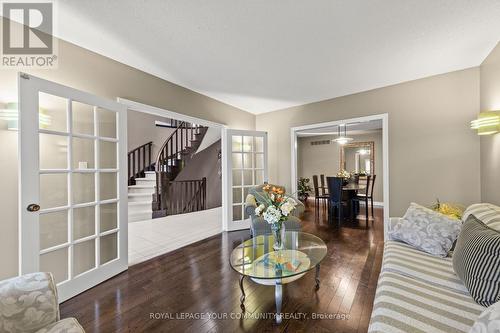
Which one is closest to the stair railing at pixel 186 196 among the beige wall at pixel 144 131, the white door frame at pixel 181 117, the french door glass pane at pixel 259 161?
the beige wall at pixel 144 131

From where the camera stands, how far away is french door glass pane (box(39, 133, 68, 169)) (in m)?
1.80

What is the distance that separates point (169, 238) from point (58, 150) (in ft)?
7.19

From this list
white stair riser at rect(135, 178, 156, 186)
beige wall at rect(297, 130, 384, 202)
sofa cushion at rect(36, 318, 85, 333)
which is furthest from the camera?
beige wall at rect(297, 130, 384, 202)

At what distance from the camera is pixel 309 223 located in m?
4.40

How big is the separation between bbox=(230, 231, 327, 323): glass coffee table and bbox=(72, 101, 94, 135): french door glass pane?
200cm

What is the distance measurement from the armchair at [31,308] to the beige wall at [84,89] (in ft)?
3.73

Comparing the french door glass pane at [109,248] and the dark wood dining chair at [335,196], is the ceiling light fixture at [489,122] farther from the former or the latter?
the french door glass pane at [109,248]

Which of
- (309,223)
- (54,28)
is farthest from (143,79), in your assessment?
(309,223)

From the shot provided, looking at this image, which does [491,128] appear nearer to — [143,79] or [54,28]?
[143,79]

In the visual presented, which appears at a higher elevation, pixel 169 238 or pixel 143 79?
pixel 143 79

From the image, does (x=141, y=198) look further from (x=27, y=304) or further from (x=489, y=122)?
(x=489, y=122)

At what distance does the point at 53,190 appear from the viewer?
1.87 metres

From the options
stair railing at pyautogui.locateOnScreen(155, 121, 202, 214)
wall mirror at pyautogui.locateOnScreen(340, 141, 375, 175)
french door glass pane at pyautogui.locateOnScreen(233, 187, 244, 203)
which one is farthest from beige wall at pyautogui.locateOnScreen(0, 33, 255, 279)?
wall mirror at pyautogui.locateOnScreen(340, 141, 375, 175)

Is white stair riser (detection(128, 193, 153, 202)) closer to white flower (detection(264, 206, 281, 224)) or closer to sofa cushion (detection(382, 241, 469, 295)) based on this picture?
white flower (detection(264, 206, 281, 224))
